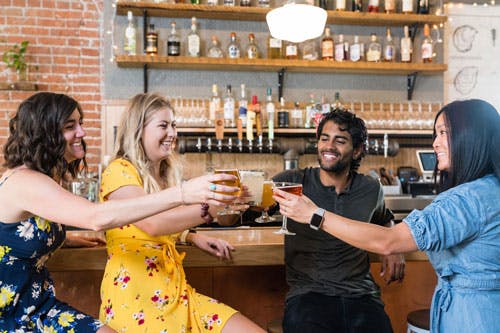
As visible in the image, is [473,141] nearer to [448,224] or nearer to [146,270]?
[448,224]

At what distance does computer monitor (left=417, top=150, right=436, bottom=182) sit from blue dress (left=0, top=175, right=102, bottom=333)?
3548 millimetres

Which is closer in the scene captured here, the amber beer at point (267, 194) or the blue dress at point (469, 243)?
the blue dress at point (469, 243)

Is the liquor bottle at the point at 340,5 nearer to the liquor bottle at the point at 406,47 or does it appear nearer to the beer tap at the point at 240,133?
the liquor bottle at the point at 406,47

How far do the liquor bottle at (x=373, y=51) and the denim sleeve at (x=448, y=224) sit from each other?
340 centimetres

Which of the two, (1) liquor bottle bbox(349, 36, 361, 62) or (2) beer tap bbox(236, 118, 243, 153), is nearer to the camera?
(2) beer tap bbox(236, 118, 243, 153)

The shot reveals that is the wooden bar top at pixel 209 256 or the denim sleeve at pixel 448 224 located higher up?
the denim sleeve at pixel 448 224

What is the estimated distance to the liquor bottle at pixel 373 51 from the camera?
185 inches

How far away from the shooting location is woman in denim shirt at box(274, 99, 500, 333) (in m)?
1.49

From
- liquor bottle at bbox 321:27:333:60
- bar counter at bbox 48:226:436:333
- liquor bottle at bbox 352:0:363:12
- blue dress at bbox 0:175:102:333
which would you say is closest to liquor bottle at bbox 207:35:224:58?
liquor bottle at bbox 321:27:333:60

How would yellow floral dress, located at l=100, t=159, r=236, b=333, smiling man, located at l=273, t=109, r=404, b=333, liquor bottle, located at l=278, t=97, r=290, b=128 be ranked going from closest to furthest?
yellow floral dress, located at l=100, t=159, r=236, b=333
smiling man, located at l=273, t=109, r=404, b=333
liquor bottle, located at l=278, t=97, r=290, b=128

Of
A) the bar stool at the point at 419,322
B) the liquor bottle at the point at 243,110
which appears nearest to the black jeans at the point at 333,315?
the bar stool at the point at 419,322

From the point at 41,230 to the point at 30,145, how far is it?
255mm

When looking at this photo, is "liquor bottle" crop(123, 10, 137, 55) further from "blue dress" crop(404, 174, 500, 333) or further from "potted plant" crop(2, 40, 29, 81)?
"blue dress" crop(404, 174, 500, 333)

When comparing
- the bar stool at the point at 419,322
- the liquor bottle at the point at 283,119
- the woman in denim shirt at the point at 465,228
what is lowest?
the bar stool at the point at 419,322
